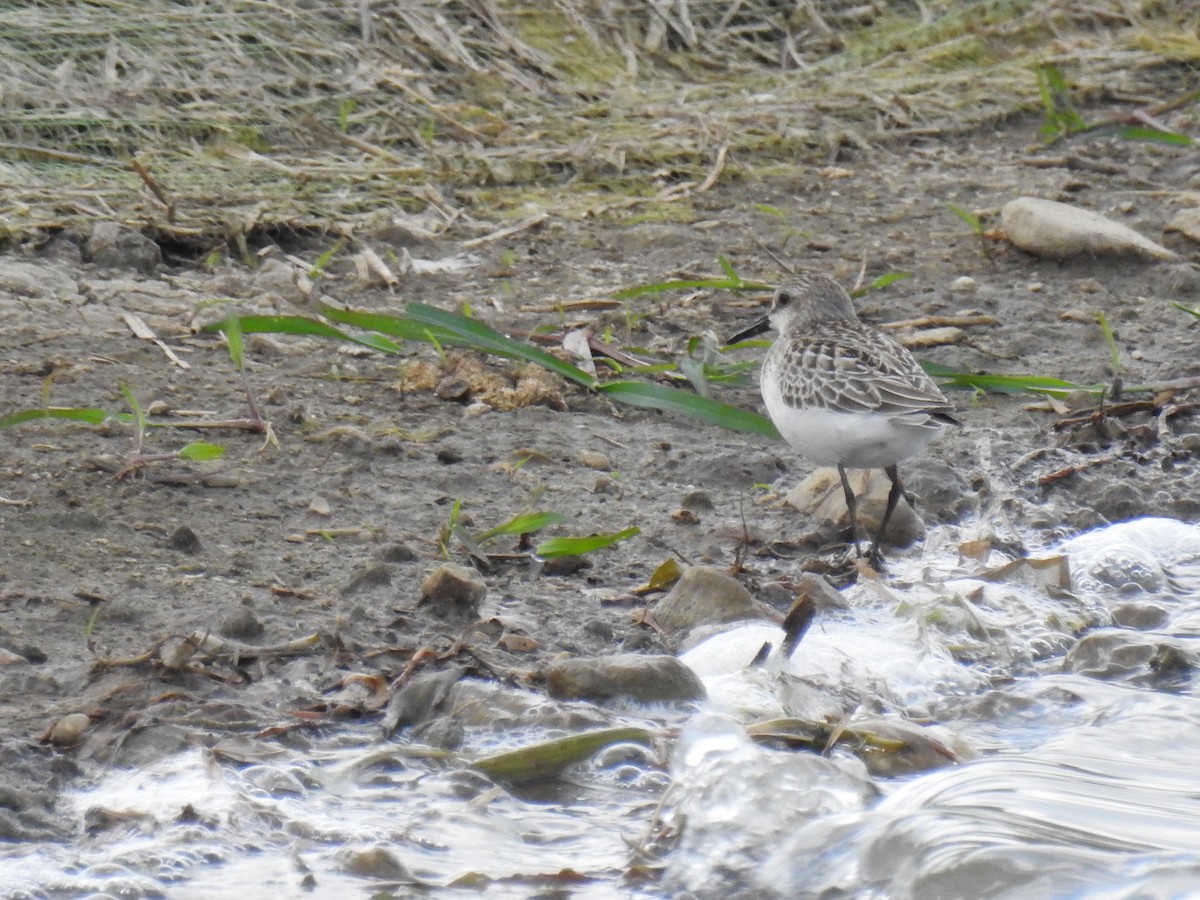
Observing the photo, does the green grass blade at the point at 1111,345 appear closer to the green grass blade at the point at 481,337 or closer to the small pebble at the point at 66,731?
the green grass blade at the point at 481,337

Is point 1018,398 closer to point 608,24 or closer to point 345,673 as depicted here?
point 345,673

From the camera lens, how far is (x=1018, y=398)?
593cm

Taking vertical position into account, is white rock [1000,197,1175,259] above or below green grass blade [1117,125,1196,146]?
below

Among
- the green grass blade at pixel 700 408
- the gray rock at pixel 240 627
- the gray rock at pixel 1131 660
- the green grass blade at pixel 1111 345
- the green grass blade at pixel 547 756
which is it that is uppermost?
the green grass blade at pixel 1111 345

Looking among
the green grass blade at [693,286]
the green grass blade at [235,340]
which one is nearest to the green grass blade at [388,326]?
the green grass blade at [235,340]

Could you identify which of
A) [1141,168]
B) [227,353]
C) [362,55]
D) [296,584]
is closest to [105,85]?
[362,55]

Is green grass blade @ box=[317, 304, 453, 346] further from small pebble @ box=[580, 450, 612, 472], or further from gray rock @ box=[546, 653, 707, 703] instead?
gray rock @ box=[546, 653, 707, 703]

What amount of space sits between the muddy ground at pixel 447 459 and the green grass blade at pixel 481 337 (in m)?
0.14

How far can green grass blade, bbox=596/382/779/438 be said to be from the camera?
532 cm

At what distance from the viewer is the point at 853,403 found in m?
4.66

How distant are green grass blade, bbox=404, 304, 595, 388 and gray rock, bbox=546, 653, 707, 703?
188cm

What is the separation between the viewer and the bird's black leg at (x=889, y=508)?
4727 mm

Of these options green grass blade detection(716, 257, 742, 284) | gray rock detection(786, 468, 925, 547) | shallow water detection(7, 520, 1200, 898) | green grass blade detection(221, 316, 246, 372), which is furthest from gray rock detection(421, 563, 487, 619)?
green grass blade detection(716, 257, 742, 284)

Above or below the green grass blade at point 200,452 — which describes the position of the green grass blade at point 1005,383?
above
